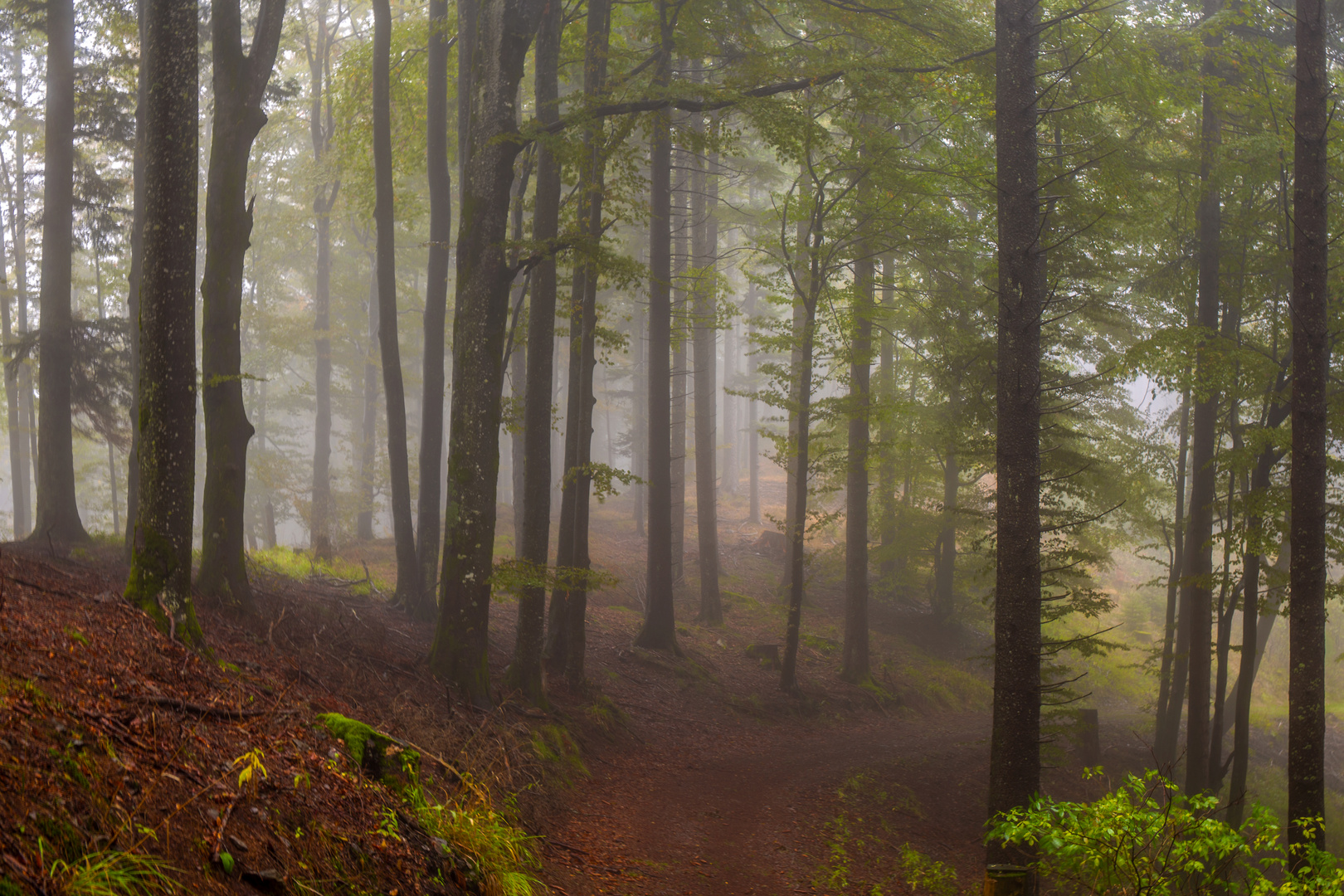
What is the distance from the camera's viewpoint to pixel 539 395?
34.3ft

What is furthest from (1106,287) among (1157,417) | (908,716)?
(908,716)

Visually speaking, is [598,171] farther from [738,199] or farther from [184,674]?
[738,199]

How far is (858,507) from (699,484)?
4377mm

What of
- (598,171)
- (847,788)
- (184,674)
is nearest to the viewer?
(184,674)

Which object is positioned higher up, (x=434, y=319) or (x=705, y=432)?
(x=434, y=319)

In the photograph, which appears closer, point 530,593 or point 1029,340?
point 1029,340

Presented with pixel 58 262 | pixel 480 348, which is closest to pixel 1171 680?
pixel 480 348

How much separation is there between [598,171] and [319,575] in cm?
1019

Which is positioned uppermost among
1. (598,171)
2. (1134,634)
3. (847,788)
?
(598,171)

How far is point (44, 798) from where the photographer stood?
10.1 ft

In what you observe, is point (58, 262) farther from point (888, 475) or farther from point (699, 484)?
point (888, 475)

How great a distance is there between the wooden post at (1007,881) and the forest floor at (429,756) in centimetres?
255

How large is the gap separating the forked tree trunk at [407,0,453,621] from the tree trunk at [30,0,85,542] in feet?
20.2

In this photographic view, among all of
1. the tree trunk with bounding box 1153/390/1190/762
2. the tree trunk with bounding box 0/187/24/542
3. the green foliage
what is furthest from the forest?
the tree trunk with bounding box 0/187/24/542
